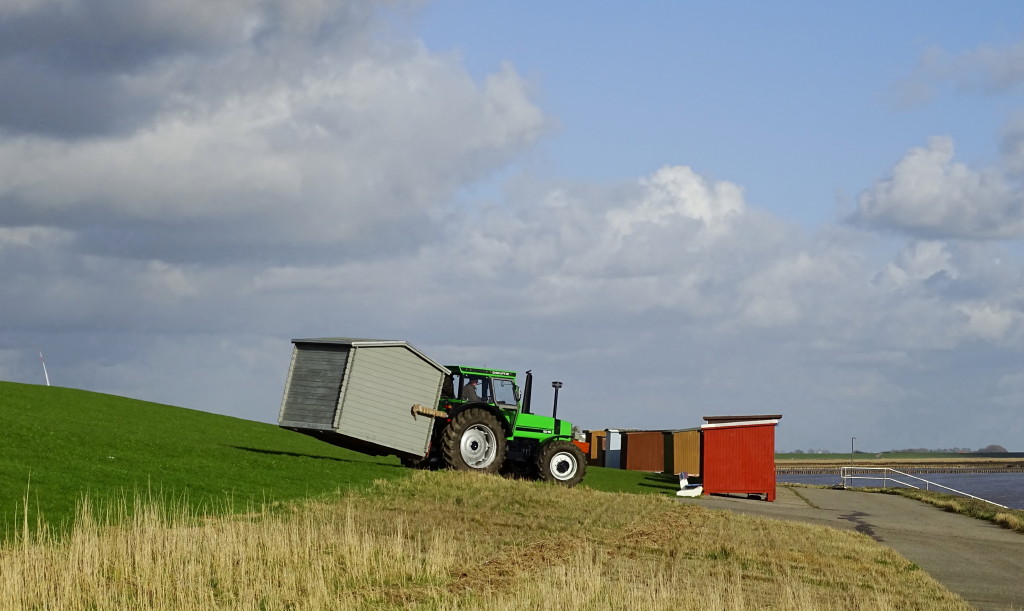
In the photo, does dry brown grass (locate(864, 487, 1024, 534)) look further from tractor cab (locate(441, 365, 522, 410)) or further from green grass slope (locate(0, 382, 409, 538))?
green grass slope (locate(0, 382, 409, 538))

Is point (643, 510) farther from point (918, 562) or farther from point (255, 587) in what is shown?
point (255, 587)

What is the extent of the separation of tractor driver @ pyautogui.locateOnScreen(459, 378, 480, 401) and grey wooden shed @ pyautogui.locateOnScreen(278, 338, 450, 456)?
29.3 inches

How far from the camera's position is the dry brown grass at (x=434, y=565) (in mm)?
11508

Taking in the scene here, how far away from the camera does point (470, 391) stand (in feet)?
86.6

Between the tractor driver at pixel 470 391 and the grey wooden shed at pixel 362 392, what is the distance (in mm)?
744

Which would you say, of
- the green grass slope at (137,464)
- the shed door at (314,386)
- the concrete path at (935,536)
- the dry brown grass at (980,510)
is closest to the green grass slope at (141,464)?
the green grass slope at (137,464)

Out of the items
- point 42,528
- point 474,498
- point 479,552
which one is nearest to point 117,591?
point 42,528

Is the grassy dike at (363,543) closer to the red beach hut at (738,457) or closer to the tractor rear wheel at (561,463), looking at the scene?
the tractor rear wheel at (561,463)

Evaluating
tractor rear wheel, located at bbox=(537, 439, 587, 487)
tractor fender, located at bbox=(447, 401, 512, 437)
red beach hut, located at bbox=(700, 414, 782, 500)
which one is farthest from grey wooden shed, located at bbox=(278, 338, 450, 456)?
red beach hut, located at bbox=(700, 414, 782, 500)

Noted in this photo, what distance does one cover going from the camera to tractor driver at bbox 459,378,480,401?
86.3 ft

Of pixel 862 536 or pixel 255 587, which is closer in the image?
pixel 255 587

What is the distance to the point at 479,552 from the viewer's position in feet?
49.1

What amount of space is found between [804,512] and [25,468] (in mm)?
20194

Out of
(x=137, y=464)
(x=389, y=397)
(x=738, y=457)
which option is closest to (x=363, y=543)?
(x=137, y=464)
